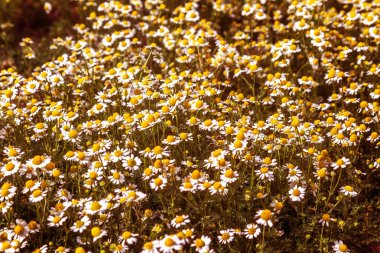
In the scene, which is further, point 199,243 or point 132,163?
point 132,163

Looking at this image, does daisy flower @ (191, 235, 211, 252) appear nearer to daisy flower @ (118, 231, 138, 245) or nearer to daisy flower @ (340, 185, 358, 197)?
daisy flower @ (118, 231, 138, 245)

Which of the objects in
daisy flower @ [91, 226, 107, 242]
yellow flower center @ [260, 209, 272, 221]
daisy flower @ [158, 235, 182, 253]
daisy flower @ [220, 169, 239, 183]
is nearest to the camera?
daisy flower @ [158, 235, 182, 253]

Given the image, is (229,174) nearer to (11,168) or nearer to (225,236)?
(225,236)

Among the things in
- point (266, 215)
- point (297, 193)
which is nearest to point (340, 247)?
point (297, 193)

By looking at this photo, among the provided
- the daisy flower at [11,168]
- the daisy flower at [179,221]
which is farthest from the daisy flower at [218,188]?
the daisy flower at [11,168]

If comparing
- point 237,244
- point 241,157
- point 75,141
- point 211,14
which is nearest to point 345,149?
point 241,157

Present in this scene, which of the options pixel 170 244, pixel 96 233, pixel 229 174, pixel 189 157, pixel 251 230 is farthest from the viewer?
pixel 189 157

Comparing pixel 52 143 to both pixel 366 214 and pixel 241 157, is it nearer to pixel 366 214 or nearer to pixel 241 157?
pixel 241 157

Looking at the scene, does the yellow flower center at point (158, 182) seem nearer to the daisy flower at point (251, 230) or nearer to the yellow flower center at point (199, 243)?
the yellow flower center at point (199, 243)

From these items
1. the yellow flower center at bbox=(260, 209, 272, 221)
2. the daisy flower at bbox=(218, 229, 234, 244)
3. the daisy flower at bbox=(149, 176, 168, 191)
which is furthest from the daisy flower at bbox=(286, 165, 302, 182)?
the daisy flower at bbox=(149, 176, 168, 191)

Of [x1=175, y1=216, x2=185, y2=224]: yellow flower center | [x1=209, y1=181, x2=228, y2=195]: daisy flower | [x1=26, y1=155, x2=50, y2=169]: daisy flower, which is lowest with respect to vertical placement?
[x1=175, y1=216, x2=185, y2=224]: yellow flower center
